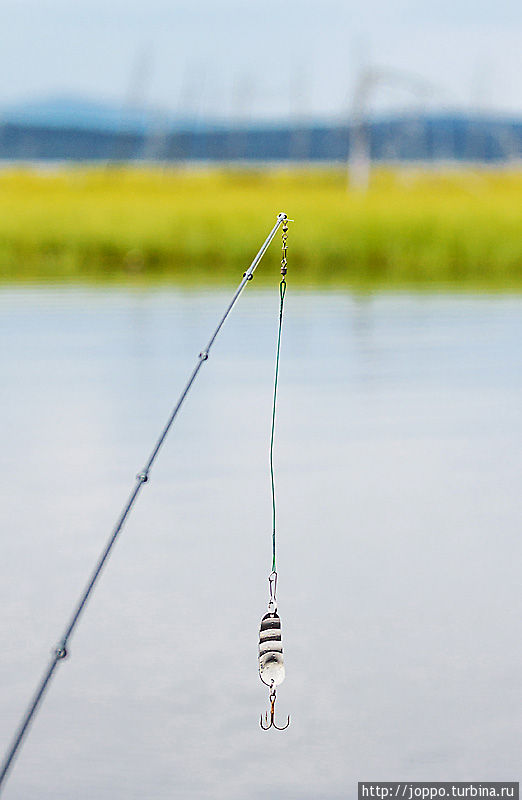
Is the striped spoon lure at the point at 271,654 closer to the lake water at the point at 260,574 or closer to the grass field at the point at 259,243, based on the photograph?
the lake water at the point at 260,574

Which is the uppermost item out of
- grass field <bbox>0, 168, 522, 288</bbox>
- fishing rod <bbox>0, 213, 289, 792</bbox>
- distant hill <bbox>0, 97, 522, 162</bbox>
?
distant hill <bbox>0, 97, 522, 162</bbox>

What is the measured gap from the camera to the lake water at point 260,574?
3902mm

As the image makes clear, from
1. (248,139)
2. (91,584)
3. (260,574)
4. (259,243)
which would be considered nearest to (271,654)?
(91,584)

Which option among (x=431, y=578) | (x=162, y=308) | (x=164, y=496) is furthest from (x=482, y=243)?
(x=431, y=578)

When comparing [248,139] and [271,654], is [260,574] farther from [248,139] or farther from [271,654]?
[248,139]

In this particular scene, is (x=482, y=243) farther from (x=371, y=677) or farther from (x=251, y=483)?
(x=371, y=677)

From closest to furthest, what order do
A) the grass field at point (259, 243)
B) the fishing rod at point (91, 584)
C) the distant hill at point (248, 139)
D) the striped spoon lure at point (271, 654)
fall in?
1. the fishing rod at point (91, 584)
2. the striped spoon lure at point (271, 654)
3. the grass field at point (259, 243)
4. the distant hill at point (248, 139)

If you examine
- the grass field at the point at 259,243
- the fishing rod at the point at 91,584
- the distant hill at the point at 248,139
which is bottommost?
the fishing rod at the point at 91,584

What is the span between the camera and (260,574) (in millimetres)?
5555

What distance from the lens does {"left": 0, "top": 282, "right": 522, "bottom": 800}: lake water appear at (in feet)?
12.8

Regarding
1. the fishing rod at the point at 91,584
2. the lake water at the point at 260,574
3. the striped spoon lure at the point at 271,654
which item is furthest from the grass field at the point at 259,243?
the striped spoon lure at the point at 271,654

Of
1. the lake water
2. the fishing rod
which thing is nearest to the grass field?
the lake water

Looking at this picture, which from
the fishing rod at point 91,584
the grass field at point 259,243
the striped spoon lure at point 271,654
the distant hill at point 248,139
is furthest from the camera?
the distant hill at point 248,139

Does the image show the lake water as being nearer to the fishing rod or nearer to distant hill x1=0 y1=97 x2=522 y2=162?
the fishing rod
